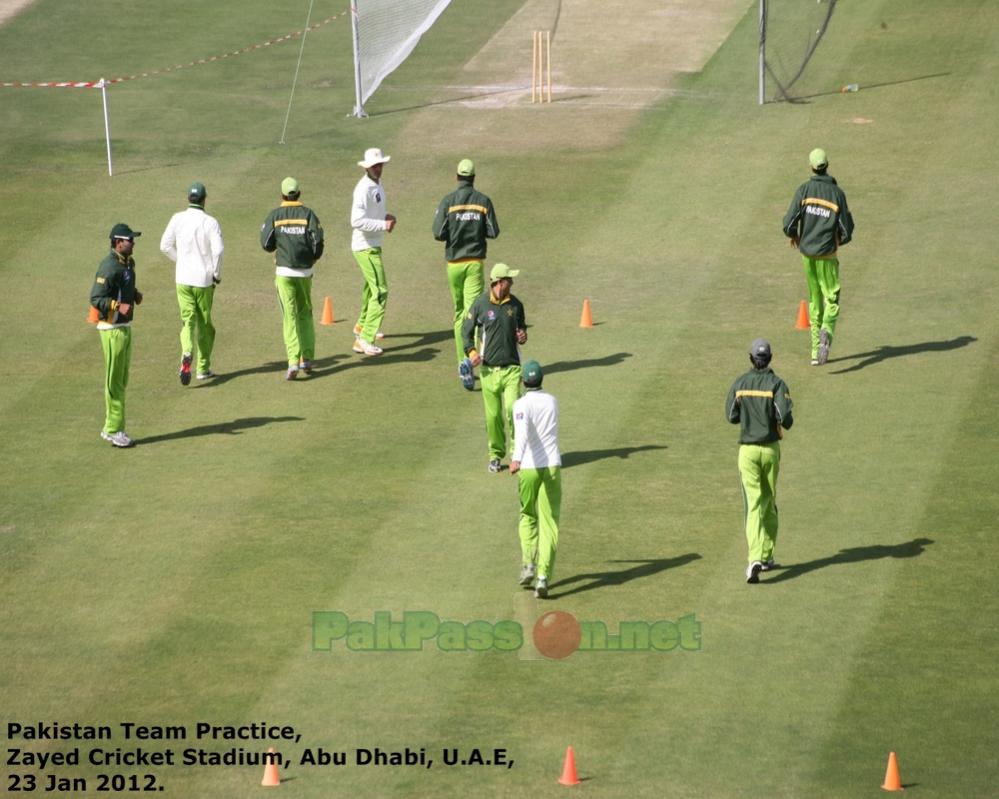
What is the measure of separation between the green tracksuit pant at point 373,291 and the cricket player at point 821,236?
5108mm

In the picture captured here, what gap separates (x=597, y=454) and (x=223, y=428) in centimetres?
443

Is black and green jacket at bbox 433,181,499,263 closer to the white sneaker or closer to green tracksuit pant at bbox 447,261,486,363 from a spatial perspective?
green tracksuit pant at bbox 447,261,486,363

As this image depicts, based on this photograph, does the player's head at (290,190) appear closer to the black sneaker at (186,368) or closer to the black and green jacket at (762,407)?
the black sneaker at (186,368)

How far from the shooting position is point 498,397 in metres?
19.2

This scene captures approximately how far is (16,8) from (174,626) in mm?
24777

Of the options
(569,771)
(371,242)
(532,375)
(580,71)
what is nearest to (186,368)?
(371,242)

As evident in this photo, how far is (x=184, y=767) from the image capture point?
14.0m

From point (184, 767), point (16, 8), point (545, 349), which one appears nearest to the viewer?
point (184, 767)

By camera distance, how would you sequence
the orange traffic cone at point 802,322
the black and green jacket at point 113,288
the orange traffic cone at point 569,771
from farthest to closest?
the orange traffic cone at point 802,322 → the black and green jacket at point 113,288 → the orange traffic cone at point 569,771

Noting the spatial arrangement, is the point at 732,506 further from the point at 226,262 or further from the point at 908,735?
the point at 226,262

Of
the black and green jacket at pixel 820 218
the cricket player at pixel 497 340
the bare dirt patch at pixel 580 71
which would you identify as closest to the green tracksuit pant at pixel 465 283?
the cricket player at pixel 497 340

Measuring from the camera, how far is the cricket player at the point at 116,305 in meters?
20.1

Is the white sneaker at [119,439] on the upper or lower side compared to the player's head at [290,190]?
lower

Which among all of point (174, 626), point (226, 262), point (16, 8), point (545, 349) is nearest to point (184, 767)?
point (174, 626)
